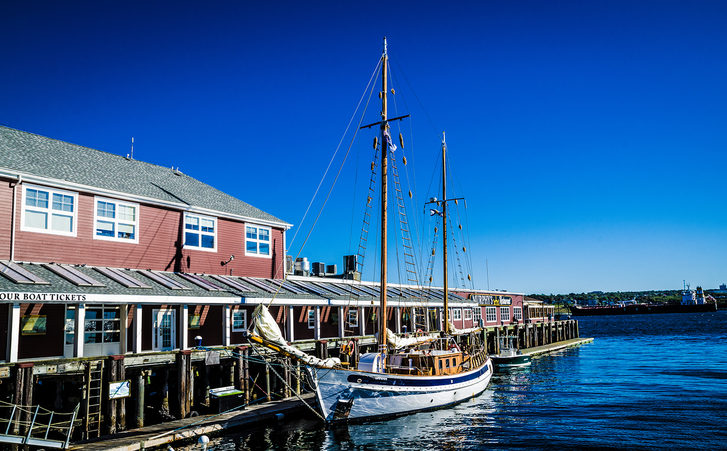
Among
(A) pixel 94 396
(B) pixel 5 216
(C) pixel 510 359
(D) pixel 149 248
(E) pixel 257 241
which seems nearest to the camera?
(A) pixel 94 396

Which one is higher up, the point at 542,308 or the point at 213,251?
the point at 213,251

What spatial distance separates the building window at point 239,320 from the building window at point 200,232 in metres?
3.74

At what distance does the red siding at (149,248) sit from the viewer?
70.5ft

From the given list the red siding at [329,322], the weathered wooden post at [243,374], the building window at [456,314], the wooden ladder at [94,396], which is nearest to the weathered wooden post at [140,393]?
the wooden ladder at [94,396]

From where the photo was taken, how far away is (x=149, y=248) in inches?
1017

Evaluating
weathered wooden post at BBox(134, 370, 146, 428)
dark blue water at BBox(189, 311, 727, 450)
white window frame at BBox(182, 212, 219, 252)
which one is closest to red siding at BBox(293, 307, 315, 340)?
white window frame at BBox(182, 212, 219, 252)

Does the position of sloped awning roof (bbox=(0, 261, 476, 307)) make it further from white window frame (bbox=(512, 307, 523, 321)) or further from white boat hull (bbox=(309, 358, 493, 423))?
white window frame (bbox=(512, 307, 523, 321))

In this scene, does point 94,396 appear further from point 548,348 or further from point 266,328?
point 548,348

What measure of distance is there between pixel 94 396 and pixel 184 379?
3339 millimetres

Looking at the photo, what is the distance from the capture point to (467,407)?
89.8 feet

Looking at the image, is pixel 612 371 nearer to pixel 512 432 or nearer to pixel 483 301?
pixel 483 301

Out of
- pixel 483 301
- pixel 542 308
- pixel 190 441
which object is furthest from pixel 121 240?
pixel 542 308

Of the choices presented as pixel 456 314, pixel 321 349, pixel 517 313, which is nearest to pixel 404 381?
pixel 321 349

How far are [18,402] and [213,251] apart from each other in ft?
45.2
